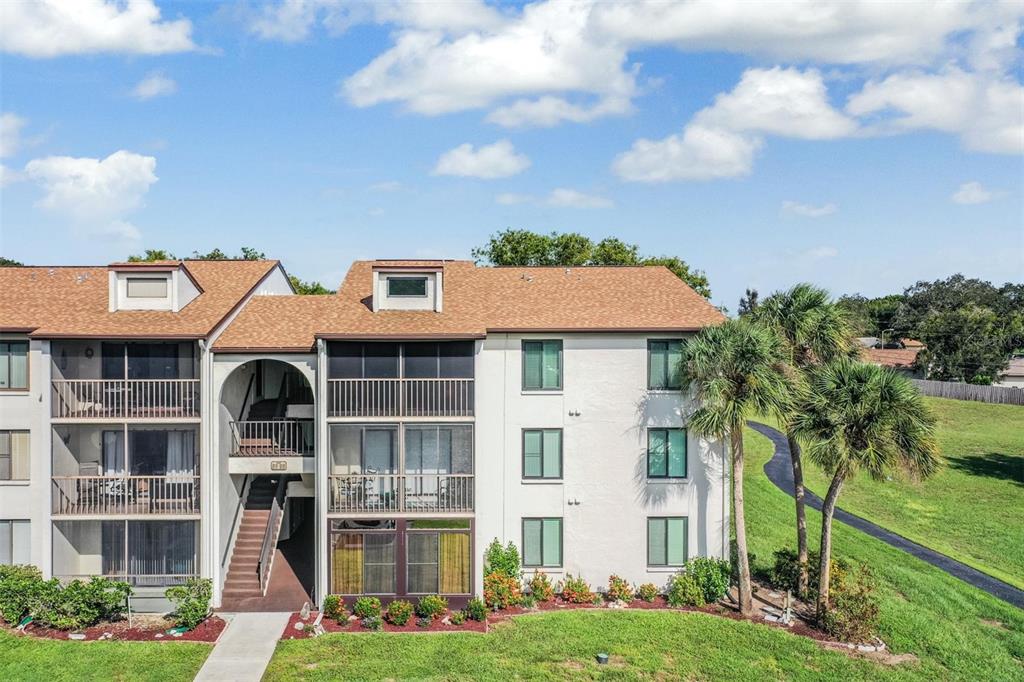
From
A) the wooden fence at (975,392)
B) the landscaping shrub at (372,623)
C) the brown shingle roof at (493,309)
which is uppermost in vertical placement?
the brown shingle roof at (493,309)

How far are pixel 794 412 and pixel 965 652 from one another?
8277 millimetres

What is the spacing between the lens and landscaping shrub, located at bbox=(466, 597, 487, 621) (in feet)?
70.0

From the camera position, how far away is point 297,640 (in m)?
20.2

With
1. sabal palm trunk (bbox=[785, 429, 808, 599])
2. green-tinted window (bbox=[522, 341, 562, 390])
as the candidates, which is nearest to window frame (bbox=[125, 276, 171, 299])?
green-tinted window (bbox=[522, 341, 562, 390])

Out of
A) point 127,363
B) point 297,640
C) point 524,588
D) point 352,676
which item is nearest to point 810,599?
point 524,588

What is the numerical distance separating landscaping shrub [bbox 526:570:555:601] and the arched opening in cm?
718

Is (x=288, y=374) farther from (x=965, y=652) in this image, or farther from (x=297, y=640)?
(x=965, y=652)

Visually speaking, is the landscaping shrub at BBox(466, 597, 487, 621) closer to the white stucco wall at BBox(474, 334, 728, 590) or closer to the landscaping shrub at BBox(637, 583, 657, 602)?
the white stucco wall at BBox(474, 334, 728, 590)

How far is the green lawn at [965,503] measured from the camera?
30891 mm

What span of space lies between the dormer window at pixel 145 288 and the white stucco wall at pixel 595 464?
11.1 m

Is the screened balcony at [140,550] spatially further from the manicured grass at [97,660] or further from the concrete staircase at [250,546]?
the manicured grass at [97,660]

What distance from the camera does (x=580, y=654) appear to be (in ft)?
63.9

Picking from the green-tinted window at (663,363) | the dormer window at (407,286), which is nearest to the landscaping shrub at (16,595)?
the dormer window at (407,286)

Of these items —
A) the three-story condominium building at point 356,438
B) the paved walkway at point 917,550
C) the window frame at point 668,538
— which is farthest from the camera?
the paved walkway at point 917,550
